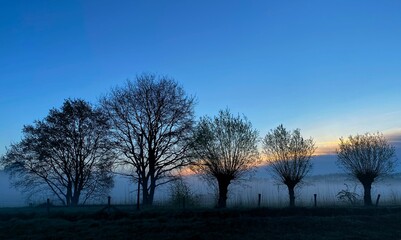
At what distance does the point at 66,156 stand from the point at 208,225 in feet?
111

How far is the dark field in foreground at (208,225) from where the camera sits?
2262 centimetres

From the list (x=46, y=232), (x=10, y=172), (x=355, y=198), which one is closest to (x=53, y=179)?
(x=10, y=172)

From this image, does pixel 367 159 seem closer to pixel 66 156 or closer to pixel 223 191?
pixel 223 191

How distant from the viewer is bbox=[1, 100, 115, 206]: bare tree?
51.5 m

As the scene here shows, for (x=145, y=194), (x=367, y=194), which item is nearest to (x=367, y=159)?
(x=367, y=194)

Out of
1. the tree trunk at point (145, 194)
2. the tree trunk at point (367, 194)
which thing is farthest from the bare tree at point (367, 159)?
the tree trunk at point (145, 194)

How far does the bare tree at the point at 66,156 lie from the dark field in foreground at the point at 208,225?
21.4 metres

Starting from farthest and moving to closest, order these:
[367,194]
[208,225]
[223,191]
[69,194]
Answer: [69,194]
[367,194]
[223,191]
[208,225]

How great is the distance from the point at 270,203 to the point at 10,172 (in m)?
36.9

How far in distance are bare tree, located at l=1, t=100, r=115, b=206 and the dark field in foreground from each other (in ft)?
70.1

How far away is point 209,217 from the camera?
28.4 m

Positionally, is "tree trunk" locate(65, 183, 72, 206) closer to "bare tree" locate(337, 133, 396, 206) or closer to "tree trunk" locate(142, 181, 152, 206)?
"tree trunk" locate(142, 181, 152, 206)

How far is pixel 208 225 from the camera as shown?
81.7ft

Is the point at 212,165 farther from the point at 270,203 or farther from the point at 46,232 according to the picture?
the point at 46,232
